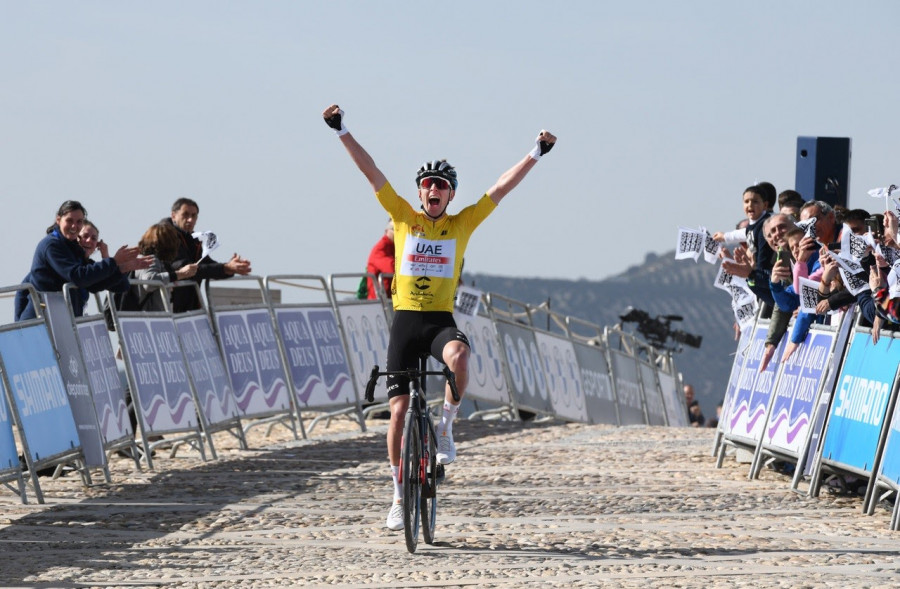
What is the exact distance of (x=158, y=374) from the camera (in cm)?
1428

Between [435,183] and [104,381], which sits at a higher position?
[435,183]

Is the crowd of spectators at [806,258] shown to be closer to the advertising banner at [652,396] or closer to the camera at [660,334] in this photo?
the advertising banner at [652,396]

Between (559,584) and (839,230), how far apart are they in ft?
18.7

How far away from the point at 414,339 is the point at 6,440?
3.09 meters

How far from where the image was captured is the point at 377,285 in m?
18.8

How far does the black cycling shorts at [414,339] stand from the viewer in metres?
9.67

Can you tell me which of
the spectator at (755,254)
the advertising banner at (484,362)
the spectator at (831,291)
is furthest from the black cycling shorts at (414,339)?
the advertising banner at (484,362)

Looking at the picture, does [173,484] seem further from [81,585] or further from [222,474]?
[81,585]

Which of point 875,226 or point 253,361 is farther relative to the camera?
point 253,361

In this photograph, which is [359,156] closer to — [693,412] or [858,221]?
[858,221]

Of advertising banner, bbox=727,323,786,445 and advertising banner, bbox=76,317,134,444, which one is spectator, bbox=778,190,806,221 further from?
advertising banner, bbox=76,317,134,444

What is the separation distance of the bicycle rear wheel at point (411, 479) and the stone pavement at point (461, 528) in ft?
0.47

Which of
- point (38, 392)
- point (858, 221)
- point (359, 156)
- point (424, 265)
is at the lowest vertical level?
point (38, 392)

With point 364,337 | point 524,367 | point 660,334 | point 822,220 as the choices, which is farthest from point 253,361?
point 660,334
